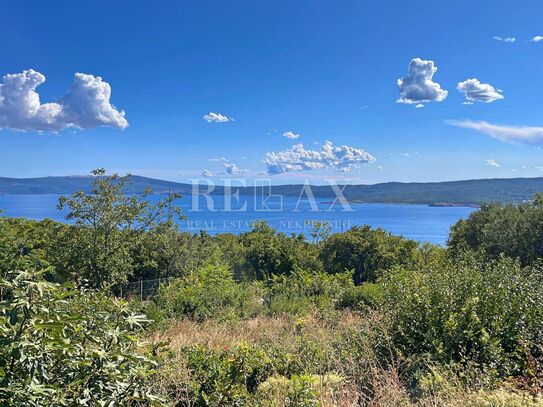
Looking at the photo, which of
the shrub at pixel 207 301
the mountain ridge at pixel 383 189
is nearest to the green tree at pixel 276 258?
the shrub at pixel 207 301

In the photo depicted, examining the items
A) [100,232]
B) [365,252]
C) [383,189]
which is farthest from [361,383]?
[383,189]

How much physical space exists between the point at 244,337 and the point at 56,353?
426 centimetres

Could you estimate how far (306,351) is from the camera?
15.0 feet

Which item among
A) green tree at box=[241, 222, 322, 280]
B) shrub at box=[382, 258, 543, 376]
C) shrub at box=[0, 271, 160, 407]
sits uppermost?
shrub at box=[0, 271, 160, 407]

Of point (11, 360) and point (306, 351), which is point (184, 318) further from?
point (11, 360)

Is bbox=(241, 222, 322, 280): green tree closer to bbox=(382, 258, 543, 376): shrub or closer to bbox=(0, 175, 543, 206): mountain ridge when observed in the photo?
bbox=(382, 258, 543, 376): shrub

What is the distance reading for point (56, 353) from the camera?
1.76 metres

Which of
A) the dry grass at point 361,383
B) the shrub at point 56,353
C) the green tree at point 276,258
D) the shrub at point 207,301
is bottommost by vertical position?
the green tree at point 276,258

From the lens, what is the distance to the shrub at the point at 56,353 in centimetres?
160

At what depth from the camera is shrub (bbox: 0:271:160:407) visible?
1602 millimetres

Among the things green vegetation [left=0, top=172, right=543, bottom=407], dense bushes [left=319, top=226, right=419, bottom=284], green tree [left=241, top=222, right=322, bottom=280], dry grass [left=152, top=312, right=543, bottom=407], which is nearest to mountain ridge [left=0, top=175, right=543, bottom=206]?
dense bushes [left=319, top=226, right=419, bottom=284]

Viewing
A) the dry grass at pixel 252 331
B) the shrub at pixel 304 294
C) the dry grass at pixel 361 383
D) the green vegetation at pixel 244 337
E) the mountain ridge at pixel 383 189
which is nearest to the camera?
the green vegetation at pixel 244 337

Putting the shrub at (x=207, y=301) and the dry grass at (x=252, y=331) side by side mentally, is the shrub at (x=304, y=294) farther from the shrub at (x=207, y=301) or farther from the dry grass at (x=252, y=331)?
the shrub at (x=207, y=301)

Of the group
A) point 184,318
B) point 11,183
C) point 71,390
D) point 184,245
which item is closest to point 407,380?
point 71,390
